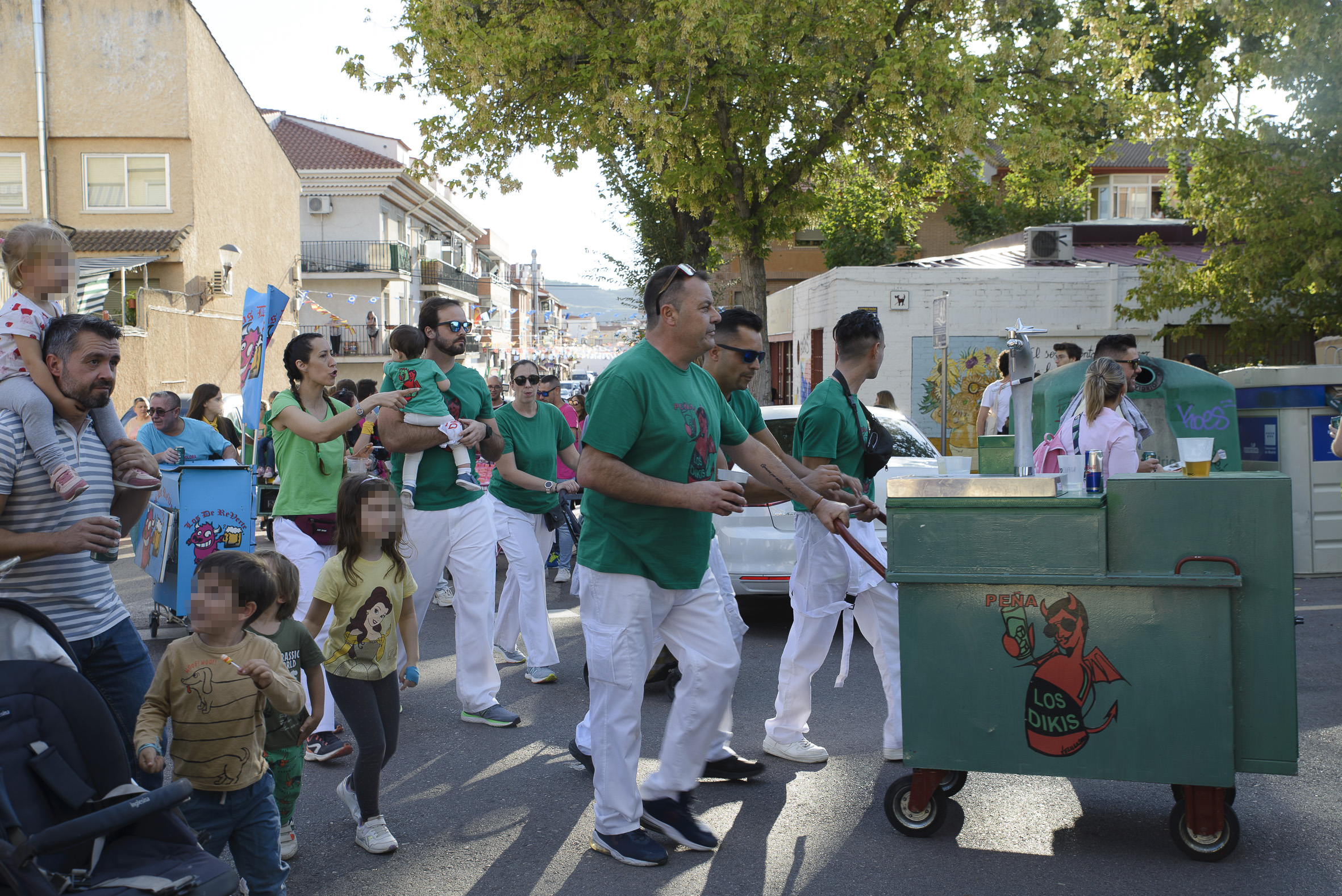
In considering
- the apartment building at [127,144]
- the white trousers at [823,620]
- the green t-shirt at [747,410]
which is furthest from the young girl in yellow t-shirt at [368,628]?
the apartment building at [127,144]

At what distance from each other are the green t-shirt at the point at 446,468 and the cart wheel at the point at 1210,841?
354 centimetres

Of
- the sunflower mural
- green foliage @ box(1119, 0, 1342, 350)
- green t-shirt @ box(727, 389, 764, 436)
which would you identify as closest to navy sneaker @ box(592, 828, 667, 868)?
green t-shirt @ box(727, 389, 764, 436)

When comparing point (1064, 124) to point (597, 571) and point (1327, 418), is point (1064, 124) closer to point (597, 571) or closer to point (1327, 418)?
point (1327, 418)

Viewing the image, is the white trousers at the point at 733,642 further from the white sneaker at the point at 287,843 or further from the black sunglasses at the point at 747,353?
the white sneaker at the point at 287,843

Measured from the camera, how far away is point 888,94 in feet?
52.4

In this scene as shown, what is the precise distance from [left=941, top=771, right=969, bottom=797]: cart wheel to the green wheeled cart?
15cm

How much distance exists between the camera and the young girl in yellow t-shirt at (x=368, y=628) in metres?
4.18

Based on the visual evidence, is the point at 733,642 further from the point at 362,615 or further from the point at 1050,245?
the point at 1050,245

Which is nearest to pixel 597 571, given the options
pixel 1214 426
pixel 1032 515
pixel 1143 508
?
pixel 1032 515

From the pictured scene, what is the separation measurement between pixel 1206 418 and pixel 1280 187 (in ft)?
17.1

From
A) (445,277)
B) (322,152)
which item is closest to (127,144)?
(322,152)

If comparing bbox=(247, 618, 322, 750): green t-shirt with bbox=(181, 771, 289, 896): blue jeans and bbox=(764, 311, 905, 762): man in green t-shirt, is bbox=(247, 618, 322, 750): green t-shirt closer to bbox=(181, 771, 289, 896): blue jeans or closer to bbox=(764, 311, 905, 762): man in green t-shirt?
bbox=(181, 771, 289, 896): blue jeans

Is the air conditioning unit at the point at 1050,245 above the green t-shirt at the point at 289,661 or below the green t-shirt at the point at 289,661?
above

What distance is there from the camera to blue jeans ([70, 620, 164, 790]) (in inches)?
137
